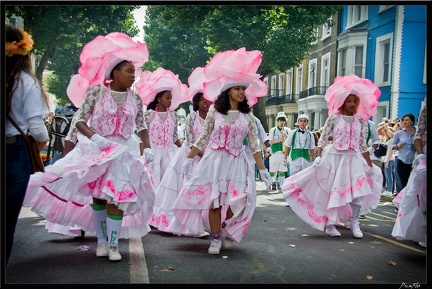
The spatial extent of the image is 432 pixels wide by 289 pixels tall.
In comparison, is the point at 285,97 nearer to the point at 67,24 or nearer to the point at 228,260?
the point at 228,260

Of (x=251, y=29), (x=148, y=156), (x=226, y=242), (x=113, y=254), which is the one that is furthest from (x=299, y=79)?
(x=113, y=254)

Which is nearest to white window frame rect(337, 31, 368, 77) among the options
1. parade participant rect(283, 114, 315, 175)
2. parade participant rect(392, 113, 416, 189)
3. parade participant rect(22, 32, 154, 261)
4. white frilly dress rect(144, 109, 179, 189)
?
parade participant rect(392, 113, 416, 189)

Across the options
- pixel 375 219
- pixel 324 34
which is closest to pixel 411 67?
pixel 375 219

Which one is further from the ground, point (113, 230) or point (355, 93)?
point (355, 93)

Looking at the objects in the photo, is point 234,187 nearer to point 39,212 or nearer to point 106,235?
point 106,235

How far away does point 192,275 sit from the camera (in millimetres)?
5375

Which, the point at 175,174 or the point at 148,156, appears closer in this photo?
the point at 148,156

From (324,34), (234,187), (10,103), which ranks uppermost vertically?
(324,34)

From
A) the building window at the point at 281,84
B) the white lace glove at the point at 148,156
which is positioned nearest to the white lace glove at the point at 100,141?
the white lace glove at the point at 148,156

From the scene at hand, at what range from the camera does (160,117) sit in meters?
8.98

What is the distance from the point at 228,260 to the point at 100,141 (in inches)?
65.0

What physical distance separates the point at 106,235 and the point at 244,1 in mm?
2792

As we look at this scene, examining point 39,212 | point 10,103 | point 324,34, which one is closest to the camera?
point 10,103

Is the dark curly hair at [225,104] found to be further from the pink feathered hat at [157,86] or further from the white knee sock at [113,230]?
the pink feathered hat at [157,86]
